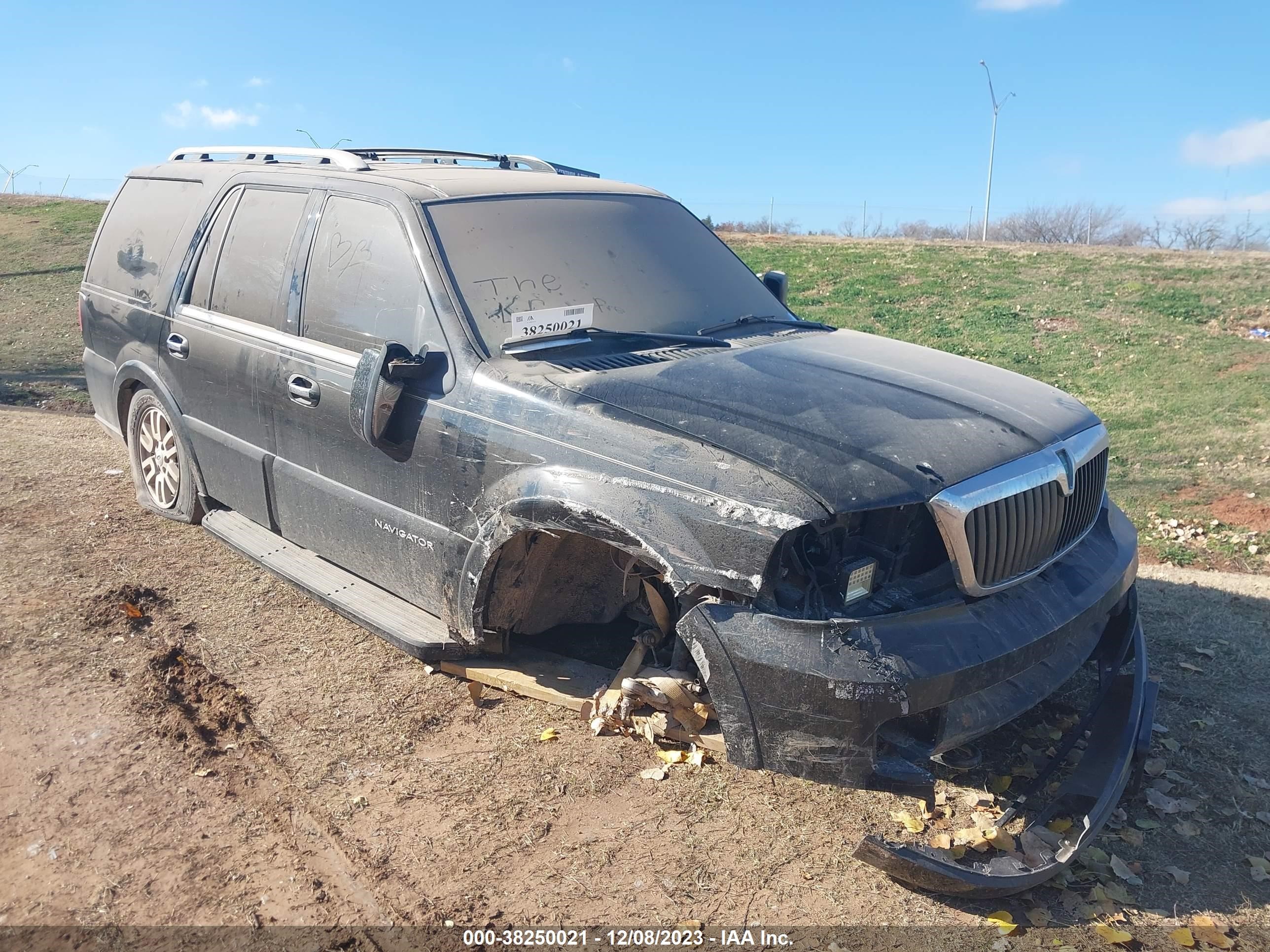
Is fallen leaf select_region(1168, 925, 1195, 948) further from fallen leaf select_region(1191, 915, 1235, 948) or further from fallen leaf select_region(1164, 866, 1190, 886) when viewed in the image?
fallen leaf select_region(1164, 866, 1190, 886)

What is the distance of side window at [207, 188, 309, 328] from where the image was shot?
446 cm

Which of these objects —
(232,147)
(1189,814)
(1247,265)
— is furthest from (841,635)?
(1247,265)

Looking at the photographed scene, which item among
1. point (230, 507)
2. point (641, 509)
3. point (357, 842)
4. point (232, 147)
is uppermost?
point (232, 147)

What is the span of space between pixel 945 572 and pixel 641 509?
0.96 meters

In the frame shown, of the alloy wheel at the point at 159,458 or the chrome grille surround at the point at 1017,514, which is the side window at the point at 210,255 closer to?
the alloy wheel at the point at 159,458

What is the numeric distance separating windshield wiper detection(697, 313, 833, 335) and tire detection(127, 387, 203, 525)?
2838 millimetres

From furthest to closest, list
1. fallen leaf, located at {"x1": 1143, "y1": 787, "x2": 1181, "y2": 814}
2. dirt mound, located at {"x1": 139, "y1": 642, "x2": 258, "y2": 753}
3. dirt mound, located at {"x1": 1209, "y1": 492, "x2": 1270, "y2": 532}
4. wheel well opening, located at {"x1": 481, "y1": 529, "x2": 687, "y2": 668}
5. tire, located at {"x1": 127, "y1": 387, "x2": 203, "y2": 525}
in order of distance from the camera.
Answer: dirt mound, located at {"x1": 1209, "y1": 492, "x2": 1270, "y2": 532}
tire, located at {"x1": 127, "y1": 387, "x2": 203, "y2": 525}
dirt mound, located at {"x1": 139, "y1": 642, "x2": 258, "y2": 753}
wheel well opening, located at {"x1": 481, "y1": 529, "x2": 687, "y2": 668}
fallen leaf, located at {"x1": 1143, "y1": 787, "x2": 1181, "y2": 814}

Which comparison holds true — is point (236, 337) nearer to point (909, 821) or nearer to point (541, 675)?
point (541, 675)

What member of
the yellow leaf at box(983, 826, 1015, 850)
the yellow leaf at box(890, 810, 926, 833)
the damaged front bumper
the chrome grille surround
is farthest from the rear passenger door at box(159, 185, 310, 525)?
the yellow leaf at box(983, 826, 1015, 850)

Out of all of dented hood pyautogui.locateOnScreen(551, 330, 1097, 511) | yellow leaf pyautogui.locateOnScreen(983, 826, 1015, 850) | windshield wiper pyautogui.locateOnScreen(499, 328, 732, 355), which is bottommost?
yellow leaf pyautogui.locateOnScreen(983, 826, 1015, 850)

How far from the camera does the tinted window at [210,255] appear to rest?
16.0 feet

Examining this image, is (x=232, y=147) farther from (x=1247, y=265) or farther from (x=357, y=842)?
(x=1247, y=265)

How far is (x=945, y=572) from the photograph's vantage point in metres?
3.09

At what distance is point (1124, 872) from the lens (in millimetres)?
3066
